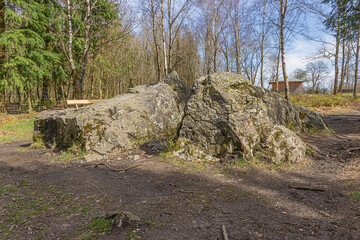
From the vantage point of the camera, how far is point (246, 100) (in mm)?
4508

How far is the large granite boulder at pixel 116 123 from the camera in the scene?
4.75 meters

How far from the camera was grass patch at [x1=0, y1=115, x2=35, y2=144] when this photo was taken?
7010 mm

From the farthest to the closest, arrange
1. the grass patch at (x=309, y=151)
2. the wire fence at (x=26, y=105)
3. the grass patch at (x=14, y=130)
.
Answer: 1. the wire fence at (x=26, y=105)
2. the grass patch at (x=14, y=130)
3. the grass patch at (x=309, y=151)

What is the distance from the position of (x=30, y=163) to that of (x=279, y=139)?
5.11m

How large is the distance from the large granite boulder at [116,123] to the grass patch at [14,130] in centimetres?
207

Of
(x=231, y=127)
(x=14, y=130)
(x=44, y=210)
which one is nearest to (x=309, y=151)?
(x=231, y=127)

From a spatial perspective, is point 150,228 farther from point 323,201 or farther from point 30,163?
point 30,163

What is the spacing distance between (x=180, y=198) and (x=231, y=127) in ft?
6.33

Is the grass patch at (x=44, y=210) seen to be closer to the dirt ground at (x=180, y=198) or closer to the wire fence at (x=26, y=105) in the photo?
the dirt ground at (x=180, y=198)

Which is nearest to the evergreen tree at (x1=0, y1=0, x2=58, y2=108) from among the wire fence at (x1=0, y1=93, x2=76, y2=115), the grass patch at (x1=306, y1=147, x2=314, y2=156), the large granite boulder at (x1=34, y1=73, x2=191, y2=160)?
the wire fence at (x1=0, y1=93, x2=76, y2=115)

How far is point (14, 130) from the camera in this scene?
27.7 ft

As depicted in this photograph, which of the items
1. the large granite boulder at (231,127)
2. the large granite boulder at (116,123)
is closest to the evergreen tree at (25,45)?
the large granite boulder at (116,123)

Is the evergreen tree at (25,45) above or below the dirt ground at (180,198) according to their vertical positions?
above

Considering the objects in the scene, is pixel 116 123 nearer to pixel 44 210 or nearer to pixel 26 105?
pixel 44 210
